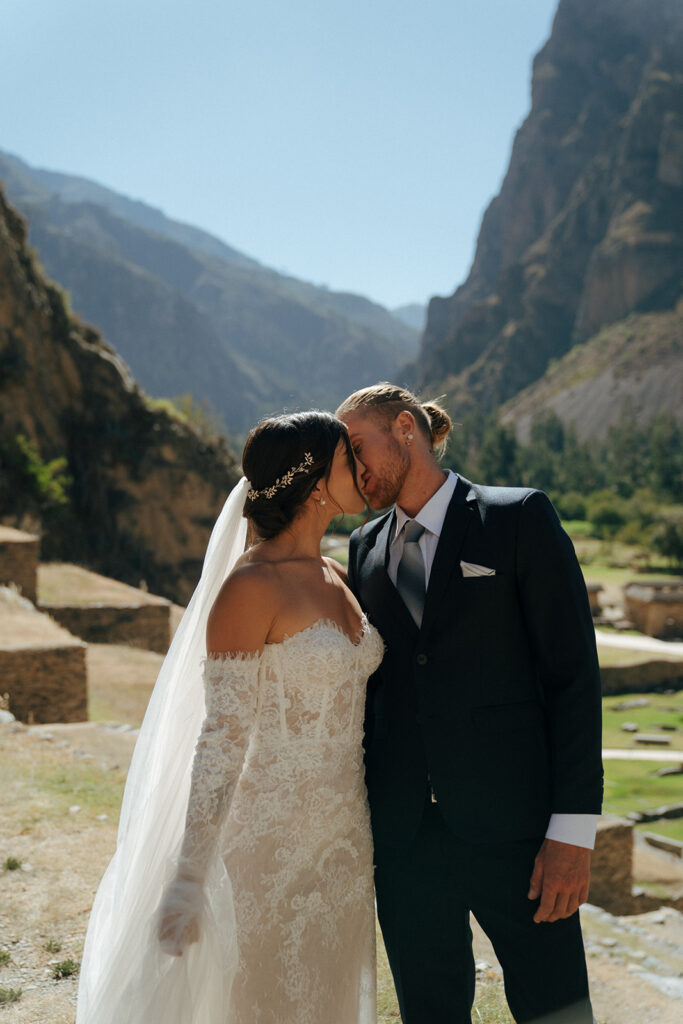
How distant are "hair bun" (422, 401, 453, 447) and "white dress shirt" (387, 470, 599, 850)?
26 cm

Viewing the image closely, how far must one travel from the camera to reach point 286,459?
104 inches

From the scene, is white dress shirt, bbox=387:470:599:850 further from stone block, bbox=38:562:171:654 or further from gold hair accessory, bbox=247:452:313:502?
stone block, bbox=38:562:171:654

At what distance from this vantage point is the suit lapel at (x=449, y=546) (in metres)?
2.63

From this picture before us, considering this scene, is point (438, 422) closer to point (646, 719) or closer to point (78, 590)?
point (78, 590)

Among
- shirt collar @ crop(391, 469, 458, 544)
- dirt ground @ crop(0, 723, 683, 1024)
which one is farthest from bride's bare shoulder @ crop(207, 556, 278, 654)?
dirt ground @ crop(0, 723, 683, 1024)

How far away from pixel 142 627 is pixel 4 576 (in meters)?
2.66

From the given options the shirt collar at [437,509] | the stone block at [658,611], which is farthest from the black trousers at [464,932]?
the stone block at [658,611]

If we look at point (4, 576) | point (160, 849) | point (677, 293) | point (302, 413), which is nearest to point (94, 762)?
point (160, 849)

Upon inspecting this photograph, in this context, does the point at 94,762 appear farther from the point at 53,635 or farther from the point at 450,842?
the point at 450,842

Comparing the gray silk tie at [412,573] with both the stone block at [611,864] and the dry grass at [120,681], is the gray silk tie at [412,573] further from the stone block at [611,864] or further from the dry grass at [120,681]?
the dry grass at [120,681]

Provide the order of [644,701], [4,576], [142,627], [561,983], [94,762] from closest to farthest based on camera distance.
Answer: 1. [561,983]
2. [94,762]
3. [4,576]
4. [142,627]
5. [644,701]

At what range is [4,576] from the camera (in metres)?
13.3

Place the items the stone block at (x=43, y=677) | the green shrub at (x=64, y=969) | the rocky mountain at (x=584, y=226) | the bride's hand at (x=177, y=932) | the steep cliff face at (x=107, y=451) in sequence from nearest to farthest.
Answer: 1. the bride's hand at (x=177, y=932)
2. the green shrub at (x=64, y=969)
3. the stone block at (x=43, y=677)
4. the steep cliff face at (x=107, y=451)
5. the rocky mountain at (x=584, y=226)

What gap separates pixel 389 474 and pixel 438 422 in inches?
17.1
